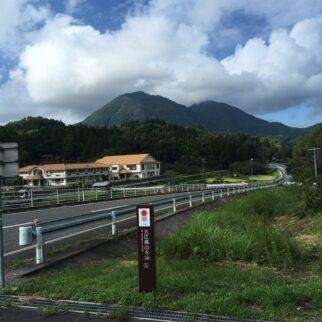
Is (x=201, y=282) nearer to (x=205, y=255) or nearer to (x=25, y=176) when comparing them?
(x=205, y=255)

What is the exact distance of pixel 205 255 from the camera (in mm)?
9234

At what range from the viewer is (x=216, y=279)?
23.1ft

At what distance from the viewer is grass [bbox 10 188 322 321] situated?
18.6 ft

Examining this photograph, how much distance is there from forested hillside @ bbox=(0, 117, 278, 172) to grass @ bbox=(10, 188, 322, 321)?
136 m

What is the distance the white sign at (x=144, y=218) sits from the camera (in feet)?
20.6

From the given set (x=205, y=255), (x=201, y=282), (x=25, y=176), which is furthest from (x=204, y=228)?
(x=25, y=176)

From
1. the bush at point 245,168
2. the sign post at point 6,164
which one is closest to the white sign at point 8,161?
the sign post at point 6,164

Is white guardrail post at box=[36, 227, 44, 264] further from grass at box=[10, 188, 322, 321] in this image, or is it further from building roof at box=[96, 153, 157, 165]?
building roof at box=[96, 153, 157, 165]

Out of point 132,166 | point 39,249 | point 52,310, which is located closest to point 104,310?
point 52,310

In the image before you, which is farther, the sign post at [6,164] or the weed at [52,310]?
the sign post at [6,164]

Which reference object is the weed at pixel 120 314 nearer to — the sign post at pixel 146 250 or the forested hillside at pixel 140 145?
the sign post at pixel 146 250

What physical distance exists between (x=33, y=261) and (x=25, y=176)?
133450mm

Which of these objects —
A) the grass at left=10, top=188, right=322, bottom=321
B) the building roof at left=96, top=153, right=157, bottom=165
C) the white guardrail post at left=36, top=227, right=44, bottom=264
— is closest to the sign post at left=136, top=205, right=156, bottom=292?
the grass at left=10, top=188, right=322, bottom=321

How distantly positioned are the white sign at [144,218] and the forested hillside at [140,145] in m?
140
